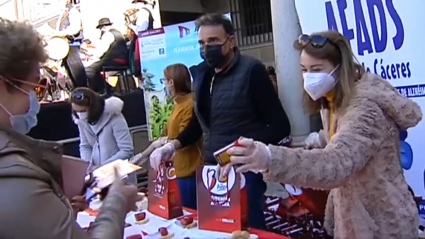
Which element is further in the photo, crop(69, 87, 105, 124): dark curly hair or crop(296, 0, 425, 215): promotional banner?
crop(69, 87, 105, 124): dark curly hair

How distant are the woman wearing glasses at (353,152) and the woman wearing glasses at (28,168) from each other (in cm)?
40

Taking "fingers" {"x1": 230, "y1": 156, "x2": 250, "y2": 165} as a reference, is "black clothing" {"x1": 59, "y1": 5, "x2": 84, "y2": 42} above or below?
above

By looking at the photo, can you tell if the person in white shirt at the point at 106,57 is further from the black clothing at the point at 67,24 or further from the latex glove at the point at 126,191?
the latex glove at the point at 126,191

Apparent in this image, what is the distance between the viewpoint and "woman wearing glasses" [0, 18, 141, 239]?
978mm

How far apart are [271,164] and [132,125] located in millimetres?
5796

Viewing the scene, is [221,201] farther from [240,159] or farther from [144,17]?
[144,17]

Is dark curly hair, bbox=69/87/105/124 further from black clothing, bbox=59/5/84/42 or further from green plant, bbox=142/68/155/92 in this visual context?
black clothing, bbox=59/5/84/42

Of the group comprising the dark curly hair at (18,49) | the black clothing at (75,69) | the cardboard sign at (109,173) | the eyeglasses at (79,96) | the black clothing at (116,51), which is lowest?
the cardboard sign at (109,173)

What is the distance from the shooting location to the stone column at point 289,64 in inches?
170

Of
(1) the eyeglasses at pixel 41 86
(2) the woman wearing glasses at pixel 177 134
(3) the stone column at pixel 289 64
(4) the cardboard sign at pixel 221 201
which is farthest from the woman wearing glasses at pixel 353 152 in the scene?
(3) the stone column at pixel 289 64

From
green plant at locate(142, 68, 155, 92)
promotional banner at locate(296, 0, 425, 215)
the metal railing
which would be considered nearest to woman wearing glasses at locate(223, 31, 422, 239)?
promotional banner at locate(296, 0, 425, 215)

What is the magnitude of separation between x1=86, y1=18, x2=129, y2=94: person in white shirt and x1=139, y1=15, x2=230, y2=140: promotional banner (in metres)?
2.86

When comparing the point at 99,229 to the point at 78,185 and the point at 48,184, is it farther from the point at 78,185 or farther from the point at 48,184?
the point at 78,185

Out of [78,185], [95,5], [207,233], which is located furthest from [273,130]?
[95,5]
